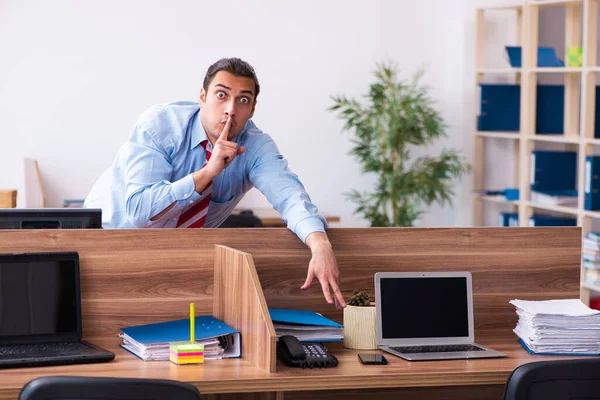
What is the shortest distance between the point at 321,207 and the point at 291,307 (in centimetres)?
418

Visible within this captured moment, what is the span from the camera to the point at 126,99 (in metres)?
6.16

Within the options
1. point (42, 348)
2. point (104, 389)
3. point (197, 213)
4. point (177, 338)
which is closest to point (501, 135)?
point (197, 213)

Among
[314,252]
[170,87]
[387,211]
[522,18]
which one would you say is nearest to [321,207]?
[387,211]

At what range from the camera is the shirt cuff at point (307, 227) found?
2.38 m

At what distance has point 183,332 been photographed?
2.21m

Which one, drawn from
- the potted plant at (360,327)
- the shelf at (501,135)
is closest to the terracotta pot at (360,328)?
the potted plant at (360,327)

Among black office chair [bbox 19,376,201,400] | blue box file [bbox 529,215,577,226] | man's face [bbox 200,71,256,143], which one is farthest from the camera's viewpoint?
blue box file [bbox 529,215,577,226]

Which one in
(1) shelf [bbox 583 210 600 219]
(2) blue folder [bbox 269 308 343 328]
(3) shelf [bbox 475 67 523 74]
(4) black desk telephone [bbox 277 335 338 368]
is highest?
(3) shelf [bbox 475 67 523 74]

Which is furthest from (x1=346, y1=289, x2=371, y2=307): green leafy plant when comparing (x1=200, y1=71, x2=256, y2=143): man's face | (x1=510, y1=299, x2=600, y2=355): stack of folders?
(x1=200, y1=71, x2=256, y2=143): man's face

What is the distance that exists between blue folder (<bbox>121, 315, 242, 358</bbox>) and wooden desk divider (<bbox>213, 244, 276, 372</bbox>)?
3 centimetres

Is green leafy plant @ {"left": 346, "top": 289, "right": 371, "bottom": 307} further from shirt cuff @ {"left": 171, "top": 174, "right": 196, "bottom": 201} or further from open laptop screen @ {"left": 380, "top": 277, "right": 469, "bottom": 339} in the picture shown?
shirt cuff @ {"left": 171, "top": 174, "right": 196, "bottom": 201}

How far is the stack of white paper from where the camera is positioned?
2.12 metres

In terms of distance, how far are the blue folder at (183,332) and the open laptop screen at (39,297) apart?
16 cm

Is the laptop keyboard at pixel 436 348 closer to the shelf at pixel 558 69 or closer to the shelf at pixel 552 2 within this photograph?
the shelf at pixel 558 69
